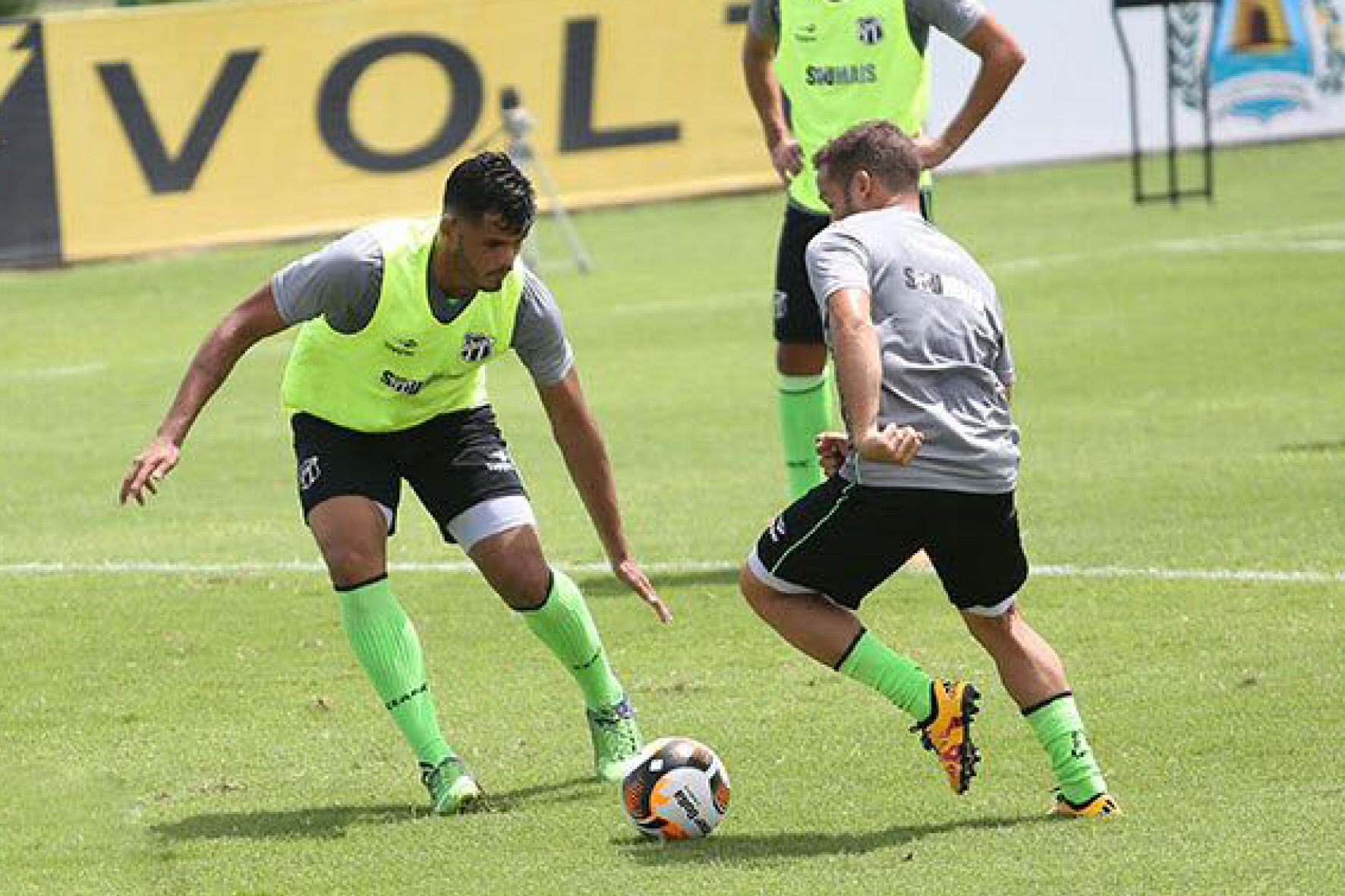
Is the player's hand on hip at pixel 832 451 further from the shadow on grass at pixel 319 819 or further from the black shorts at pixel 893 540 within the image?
the shadow on grass at pixel 319 819

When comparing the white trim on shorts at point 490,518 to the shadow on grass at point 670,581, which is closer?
the white trim on shorts at point 490,518

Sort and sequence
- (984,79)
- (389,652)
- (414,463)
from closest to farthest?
1. (389,652)
2. (414,463)
3. (984,79)

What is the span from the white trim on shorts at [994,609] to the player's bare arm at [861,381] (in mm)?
594

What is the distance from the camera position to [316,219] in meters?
25.8

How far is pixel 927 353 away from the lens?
735 centimetres

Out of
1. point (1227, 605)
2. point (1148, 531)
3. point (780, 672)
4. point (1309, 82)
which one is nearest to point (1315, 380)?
point (1148, 531)

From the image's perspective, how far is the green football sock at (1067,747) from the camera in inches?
293

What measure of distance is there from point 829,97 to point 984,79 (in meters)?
0.63

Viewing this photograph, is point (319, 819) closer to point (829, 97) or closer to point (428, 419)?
point (428, 419)

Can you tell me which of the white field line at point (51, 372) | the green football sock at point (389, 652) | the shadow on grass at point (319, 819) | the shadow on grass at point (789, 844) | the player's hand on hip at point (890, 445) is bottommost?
the white field line at point (51, 372)

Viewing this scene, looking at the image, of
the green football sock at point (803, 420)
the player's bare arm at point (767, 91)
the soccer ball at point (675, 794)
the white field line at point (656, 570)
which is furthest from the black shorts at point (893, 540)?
the player's bare arm at point (767, 91)

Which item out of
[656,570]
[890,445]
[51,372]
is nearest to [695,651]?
[656,570]

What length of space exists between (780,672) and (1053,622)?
3.85 ft

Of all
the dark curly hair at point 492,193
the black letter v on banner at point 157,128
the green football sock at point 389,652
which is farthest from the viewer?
the black letter v on banner at point 157,128
